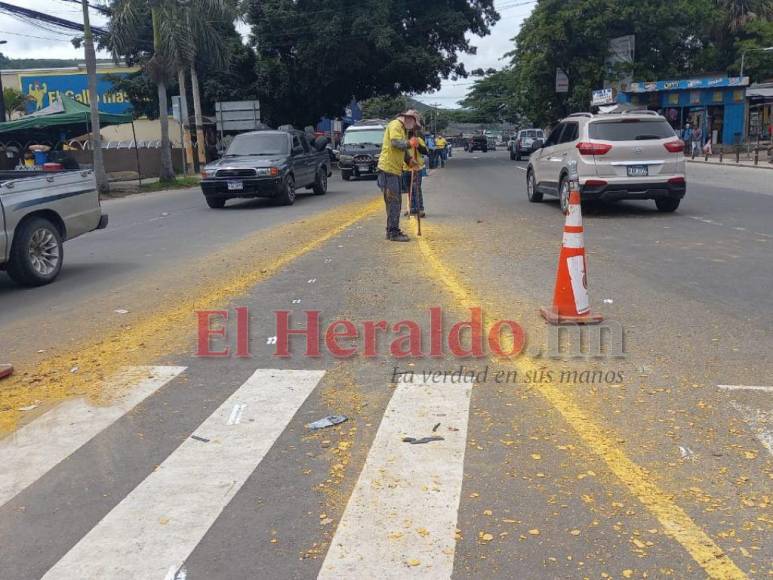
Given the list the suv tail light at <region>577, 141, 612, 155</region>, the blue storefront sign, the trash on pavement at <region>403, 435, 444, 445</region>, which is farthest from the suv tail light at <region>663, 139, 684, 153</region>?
the blue storefront sign

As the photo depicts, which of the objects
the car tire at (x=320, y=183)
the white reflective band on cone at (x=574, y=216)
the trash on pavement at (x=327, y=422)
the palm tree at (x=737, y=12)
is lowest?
the trash on pavement at (x=327, y=422)

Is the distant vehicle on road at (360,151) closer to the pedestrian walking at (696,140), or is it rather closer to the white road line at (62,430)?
the pedestrian walking at (696,140)

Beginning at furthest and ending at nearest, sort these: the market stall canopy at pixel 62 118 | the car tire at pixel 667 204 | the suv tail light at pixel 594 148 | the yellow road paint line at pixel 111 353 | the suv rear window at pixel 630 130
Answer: the market stall canopy at pixel 62 118
the car tire at pixel 667 204
the suv rear window at pixel 630 130
the suv tail light at pixel 594 148
the yellow road paint line at pixel 111 353

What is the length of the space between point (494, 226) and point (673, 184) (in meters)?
3.17

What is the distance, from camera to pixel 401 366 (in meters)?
5.56

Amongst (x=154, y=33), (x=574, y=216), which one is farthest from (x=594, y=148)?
(x=154, y=33)

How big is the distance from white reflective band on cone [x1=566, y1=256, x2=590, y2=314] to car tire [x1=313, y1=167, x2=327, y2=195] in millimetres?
15148

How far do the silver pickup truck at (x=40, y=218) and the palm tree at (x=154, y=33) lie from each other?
60.2 feet

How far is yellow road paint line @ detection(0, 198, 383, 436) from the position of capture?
5090 mm

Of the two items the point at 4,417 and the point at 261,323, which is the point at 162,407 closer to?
the point at 4,417

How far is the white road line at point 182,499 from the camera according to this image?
311cm

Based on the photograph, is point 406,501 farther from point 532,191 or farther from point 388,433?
point 532,191

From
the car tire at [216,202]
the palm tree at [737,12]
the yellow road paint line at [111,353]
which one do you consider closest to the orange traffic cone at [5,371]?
the yellow road paint line at [111,353]

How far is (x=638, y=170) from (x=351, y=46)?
29.9 metres
